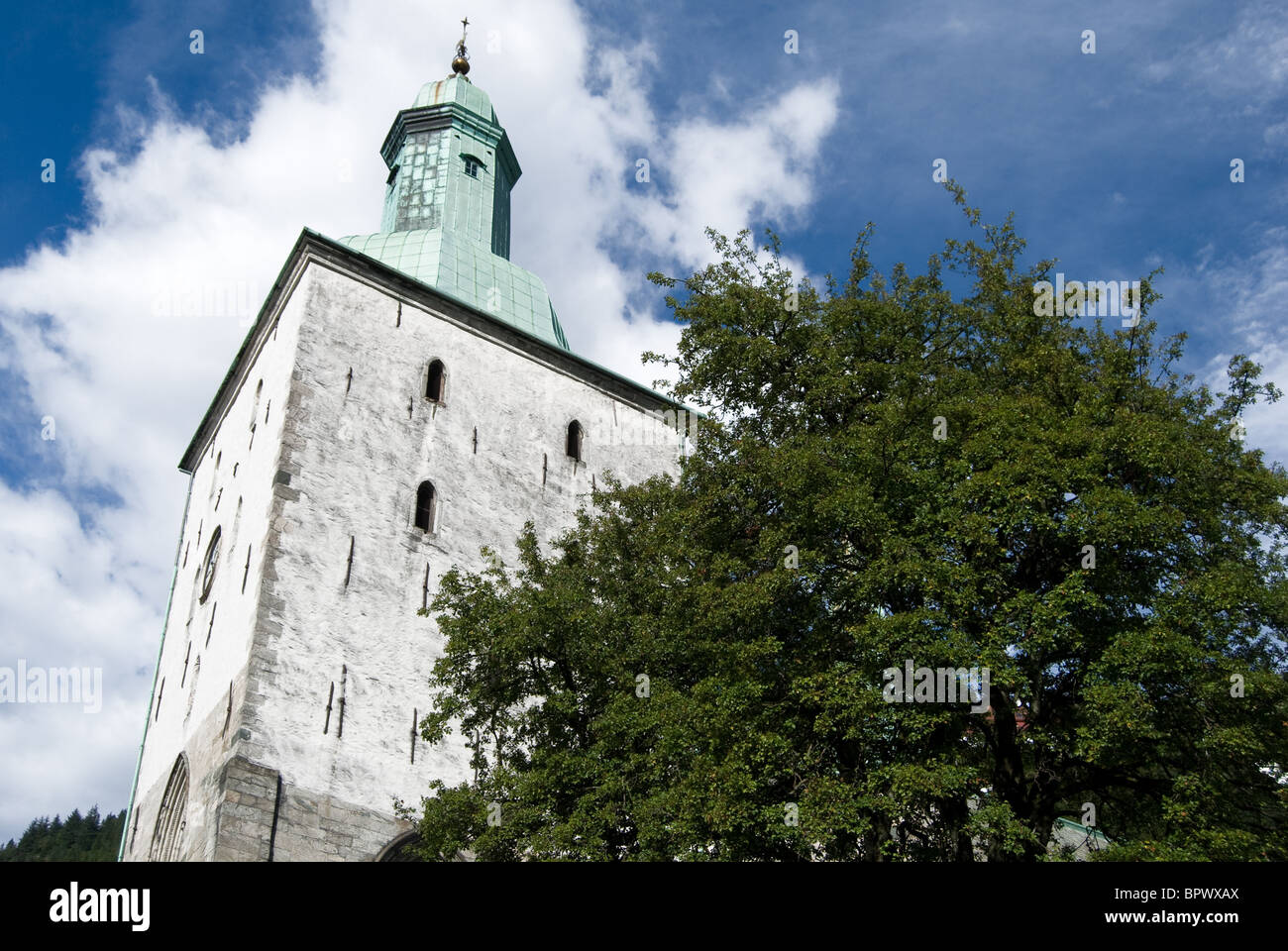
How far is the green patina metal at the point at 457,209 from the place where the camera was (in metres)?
25.7

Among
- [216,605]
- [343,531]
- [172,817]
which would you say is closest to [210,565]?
[216,605]

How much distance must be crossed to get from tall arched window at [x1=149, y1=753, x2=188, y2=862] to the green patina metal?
1051 cm

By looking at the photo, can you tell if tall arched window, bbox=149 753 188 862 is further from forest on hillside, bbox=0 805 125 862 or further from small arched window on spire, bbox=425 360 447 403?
forest on hillside, bbox=0 805 125 862

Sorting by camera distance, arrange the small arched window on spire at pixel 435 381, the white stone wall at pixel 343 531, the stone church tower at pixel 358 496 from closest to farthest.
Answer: the white stone wall at pixel 343 531, the stone church tower at pixel 358 496, the small arched window on spire at pixel 435 381

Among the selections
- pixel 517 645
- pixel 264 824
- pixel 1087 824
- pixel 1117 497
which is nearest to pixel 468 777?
pixel 264 824

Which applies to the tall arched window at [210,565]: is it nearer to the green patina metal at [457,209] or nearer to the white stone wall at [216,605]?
the white stone wall at [216,605]

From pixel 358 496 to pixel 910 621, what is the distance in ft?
38.9

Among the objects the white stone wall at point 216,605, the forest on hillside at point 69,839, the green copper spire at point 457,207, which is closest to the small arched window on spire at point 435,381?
the green copper spire at point 457,207

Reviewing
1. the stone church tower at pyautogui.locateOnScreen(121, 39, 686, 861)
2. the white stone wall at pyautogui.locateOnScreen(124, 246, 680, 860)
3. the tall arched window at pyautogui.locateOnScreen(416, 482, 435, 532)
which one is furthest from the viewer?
the tall arched window at pyautogui.locateOnScreen(416, 482, 435, 532)

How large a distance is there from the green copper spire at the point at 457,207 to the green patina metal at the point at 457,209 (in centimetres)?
2

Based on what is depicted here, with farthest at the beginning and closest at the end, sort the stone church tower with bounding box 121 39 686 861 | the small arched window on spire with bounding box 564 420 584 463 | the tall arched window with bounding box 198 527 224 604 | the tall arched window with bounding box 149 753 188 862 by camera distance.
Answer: the small arched window on spire with bounding box 564 420 584 463
the tall arched window with bounding box 198 527 224 604
the tall arched window with bounding box 149 753 188 862
the stone church tower with bounding box 121 39 686 861

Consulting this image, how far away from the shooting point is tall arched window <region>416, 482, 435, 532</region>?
68.9 feet

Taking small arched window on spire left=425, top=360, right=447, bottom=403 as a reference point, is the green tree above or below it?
below

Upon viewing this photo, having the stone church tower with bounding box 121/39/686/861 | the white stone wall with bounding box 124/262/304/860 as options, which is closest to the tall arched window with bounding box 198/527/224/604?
the stone church tower with bounding box 121/39/686/861
